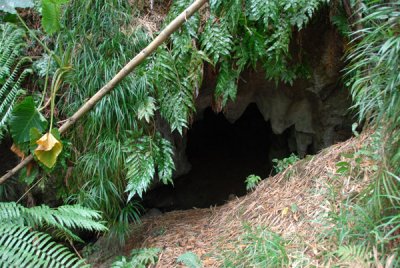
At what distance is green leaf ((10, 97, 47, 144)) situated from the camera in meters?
3.14

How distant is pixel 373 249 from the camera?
6.52 ft

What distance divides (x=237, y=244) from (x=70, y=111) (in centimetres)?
197

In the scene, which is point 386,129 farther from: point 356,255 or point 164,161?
point 164,161

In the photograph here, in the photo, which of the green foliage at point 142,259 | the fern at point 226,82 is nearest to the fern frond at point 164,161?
the green foliage at point 142,259

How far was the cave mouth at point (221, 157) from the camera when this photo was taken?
623 cm

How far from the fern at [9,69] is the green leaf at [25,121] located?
0.22 metres

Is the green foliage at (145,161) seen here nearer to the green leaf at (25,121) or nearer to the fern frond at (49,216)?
the fern frond at (49,216)

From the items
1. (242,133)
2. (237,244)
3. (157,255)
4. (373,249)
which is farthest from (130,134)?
(242,133)

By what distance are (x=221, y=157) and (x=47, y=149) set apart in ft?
14.3

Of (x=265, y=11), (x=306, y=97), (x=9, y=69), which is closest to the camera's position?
(x=265, y=11)

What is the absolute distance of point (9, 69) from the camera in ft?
11.7

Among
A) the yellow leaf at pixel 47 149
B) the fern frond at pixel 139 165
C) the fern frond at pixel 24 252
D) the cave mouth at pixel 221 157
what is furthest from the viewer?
the cave mouth at pixel 221 157

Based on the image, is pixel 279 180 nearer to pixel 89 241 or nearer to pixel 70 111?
pixel 70 111

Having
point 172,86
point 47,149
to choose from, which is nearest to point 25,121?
point 47,149
